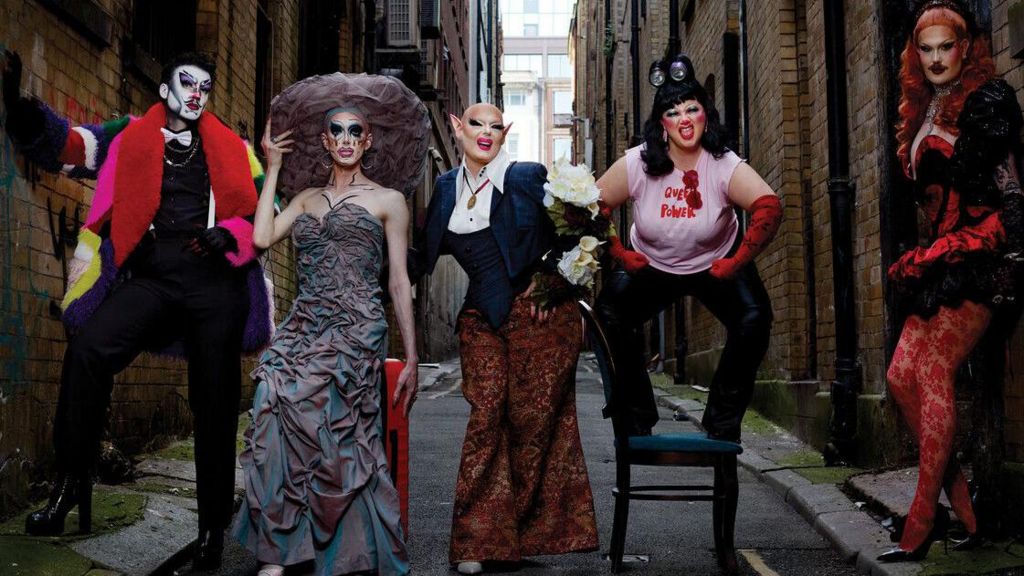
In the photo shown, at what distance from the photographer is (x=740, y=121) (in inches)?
568

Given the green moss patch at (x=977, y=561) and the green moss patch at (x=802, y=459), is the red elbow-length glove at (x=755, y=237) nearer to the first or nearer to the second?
the green moss patch at (x=977, y=561)

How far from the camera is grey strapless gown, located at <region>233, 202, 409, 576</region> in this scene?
4.80 metres

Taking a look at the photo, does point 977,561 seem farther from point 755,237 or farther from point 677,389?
point 677,389

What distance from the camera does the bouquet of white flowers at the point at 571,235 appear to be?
5438 mm

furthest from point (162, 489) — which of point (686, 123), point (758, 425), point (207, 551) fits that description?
point (758, 425)

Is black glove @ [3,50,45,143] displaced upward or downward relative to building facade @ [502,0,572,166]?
downward

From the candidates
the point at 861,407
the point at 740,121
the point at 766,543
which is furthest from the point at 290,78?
the point at 766,543

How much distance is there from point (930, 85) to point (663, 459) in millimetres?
2018

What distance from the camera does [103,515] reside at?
227 inches

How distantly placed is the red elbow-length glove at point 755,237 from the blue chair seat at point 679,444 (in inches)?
29.3

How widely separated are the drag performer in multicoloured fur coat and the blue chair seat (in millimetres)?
1866

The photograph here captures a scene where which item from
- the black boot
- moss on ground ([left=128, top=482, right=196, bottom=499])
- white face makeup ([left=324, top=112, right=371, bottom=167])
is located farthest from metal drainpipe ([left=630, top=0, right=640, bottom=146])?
the black boot

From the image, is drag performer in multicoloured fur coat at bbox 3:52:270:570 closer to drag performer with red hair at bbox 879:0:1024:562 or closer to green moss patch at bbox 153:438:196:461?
green moss patch at bbox 153:438:196:461

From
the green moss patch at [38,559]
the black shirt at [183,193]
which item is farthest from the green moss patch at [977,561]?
Result: the black shirt at [183,193]
